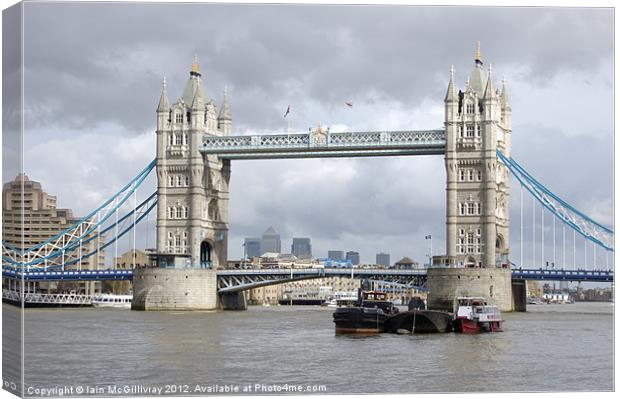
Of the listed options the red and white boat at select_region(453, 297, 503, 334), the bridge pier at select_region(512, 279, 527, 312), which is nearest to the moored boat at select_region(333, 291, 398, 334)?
the red and white boat at select_region(453, 297, 503, 334)

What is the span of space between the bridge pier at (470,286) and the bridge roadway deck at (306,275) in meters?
3.01

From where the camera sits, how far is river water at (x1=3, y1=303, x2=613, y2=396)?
3033 cm

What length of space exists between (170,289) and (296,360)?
51866mm

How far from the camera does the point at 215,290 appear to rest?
95.7 meters

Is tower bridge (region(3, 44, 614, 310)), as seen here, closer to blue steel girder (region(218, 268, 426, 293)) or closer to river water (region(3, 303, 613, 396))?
blue steel girder (region(218, 268, 426, 293))

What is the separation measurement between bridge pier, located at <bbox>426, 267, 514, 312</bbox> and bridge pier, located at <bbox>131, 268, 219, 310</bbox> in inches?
724

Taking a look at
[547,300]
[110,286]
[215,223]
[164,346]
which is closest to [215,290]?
[215,223]

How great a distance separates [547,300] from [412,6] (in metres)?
147

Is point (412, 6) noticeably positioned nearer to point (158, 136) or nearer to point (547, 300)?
point (158, 136)

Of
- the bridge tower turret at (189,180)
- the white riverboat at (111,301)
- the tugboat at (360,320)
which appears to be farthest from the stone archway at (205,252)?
the tugboat at (360,320)

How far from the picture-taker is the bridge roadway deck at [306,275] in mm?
89000

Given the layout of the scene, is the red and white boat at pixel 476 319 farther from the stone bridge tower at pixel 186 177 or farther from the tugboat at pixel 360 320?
the stone bridge tower at pixel 186 177

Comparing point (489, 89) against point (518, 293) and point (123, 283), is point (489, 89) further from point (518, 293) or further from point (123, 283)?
point (123, 283)

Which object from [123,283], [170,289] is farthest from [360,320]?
[123,283]
